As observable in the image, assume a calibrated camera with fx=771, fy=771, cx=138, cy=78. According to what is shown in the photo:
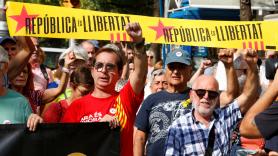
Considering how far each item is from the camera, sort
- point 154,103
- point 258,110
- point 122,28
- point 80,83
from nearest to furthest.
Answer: point 258,110
point 122,28
point 154,103
point 80,83

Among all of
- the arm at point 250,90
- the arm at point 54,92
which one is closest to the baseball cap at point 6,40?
the arm at point 54,92

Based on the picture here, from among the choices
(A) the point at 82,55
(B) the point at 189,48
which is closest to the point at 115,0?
(B) the point at 189,48

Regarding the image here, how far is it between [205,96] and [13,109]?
1.54 meters

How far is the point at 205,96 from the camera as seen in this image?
20.2 feet

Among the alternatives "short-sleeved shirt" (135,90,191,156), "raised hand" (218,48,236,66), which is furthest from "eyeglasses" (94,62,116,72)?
"raised hand" (218,48,236,66)

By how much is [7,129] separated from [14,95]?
0.27m

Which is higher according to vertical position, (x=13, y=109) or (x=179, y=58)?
(x=179, y=58)

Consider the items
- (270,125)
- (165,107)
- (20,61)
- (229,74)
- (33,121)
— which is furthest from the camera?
(165,107)

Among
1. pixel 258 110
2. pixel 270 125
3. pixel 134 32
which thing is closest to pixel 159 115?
pixel 134 32

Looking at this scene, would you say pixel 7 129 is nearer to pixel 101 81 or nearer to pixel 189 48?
pixel 101 81

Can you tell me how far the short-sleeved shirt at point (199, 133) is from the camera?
607 cm

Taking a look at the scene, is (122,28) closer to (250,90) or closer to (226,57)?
(226,57)

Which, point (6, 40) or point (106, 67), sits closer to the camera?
point (106, 67)

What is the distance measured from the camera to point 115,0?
26453mm
